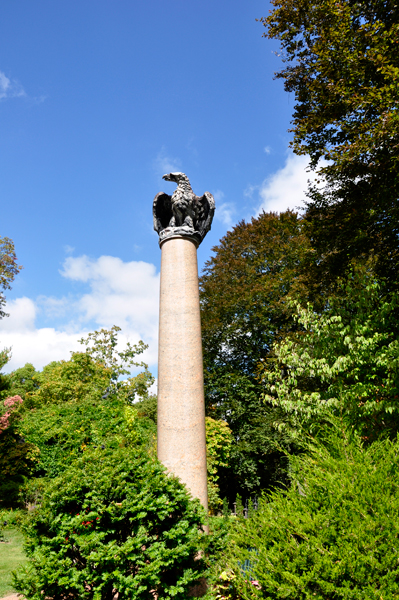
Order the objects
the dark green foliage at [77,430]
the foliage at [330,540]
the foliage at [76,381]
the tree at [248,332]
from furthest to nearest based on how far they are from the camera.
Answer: the foliage at [76,381] < the tree at [248,332] < the dark green foliage at [77,430] < the foliage at [330,540]

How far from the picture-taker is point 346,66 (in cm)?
721

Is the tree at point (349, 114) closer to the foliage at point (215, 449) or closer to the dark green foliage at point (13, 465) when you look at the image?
the foliage at point (215, 449)

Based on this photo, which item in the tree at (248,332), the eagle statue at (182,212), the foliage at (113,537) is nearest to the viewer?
the foliage at (113,537)

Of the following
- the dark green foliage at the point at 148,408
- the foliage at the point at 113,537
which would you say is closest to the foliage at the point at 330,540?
the foliage at the point at 113,537

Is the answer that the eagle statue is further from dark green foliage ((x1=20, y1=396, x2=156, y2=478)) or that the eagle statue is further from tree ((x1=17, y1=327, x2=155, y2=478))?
dark green foliage ((x1=20, y1=396, x2=156, y2=478))

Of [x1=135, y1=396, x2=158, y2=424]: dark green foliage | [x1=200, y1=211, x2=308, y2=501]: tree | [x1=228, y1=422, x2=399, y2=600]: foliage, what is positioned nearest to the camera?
[x1=228, y1=422, x2=399, y2=600]: foliage

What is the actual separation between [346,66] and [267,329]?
42.0 feet

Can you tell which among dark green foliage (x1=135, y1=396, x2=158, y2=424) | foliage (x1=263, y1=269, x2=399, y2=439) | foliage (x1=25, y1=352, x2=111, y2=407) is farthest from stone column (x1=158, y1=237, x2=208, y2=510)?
dark green foliage (x1=135, y1=396, x2=158, y2=424)

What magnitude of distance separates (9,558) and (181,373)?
823 cm

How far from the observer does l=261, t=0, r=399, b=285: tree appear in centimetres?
675

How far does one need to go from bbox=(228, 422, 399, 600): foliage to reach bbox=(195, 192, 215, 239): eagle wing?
142 inches

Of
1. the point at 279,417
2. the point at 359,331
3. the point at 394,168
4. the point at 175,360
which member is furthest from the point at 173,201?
the point at 279,417

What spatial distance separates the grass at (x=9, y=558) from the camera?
6.74 meters

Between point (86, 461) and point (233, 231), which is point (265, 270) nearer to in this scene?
point (233, 231)
